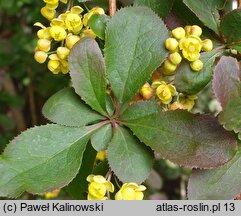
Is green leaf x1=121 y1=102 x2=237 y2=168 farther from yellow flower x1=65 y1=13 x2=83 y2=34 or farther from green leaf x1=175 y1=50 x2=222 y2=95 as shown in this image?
yellow flower x1=65 y1=13 x2=83 y2=34

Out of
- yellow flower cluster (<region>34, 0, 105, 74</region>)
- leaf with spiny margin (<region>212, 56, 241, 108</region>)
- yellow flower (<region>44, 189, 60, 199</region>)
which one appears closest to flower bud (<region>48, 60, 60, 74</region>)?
yellow flower cluster (<region>34, 0, 105, 74</region>)

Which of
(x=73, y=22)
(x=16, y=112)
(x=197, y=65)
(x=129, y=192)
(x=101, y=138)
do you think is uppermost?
(x=16, y=112)

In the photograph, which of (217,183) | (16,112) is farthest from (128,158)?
(16,112)

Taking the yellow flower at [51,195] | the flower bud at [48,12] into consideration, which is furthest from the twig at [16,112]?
the flower bud at [48,12]

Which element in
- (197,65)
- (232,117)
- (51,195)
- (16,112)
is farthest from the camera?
(16,112)

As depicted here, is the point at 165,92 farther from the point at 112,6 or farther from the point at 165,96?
the point at 112,6
